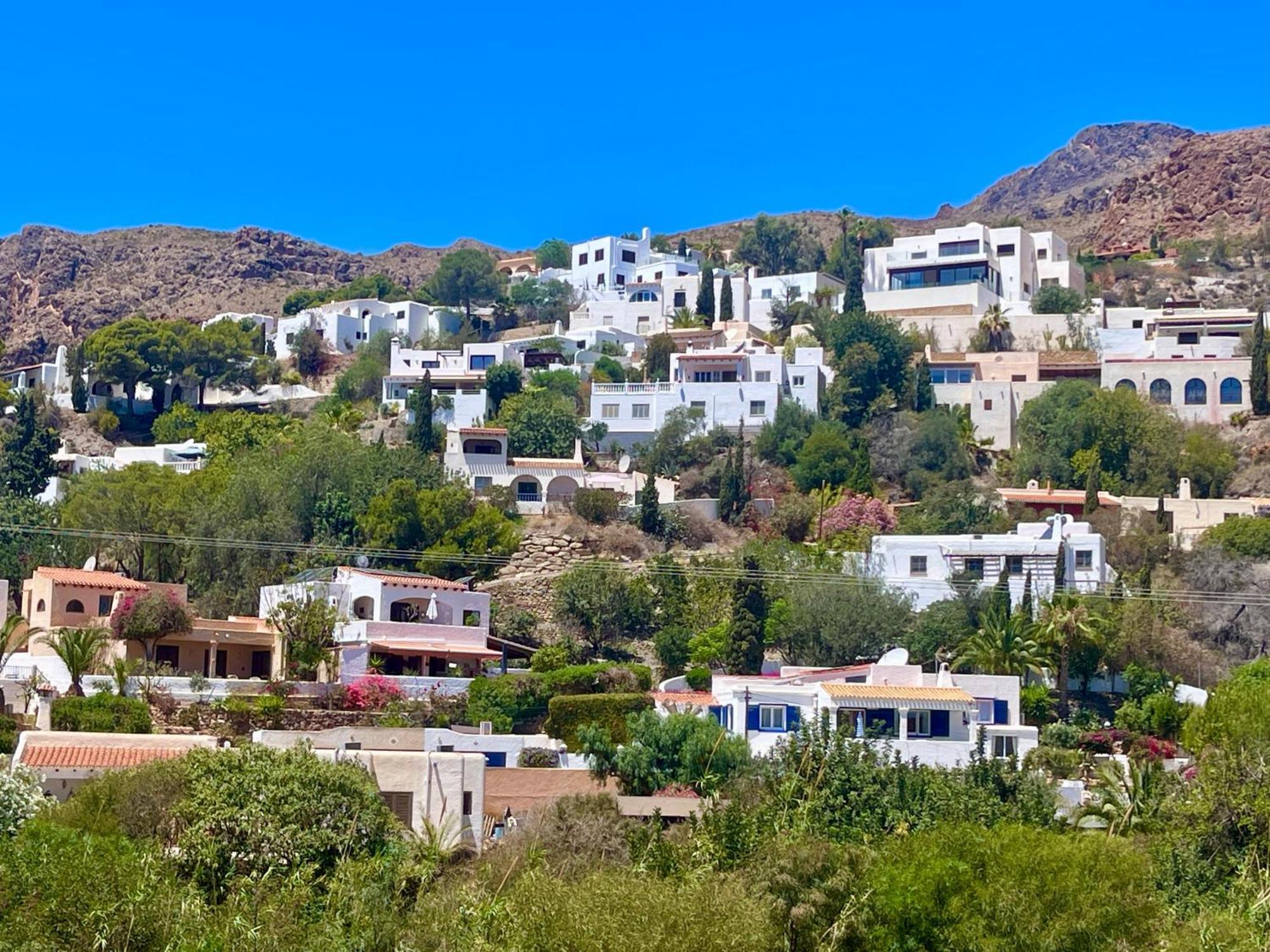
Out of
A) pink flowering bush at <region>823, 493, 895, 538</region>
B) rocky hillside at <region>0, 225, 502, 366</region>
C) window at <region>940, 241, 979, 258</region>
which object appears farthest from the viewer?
rocky hillside at <region>0, 225, 502, 366</region>

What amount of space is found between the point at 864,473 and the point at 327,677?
2803 cm

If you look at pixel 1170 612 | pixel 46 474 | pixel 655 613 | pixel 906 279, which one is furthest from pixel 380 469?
pixel 906 279

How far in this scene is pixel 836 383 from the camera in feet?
279

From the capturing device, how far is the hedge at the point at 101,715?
4747 cm

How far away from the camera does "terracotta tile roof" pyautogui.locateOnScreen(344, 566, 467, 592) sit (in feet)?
201

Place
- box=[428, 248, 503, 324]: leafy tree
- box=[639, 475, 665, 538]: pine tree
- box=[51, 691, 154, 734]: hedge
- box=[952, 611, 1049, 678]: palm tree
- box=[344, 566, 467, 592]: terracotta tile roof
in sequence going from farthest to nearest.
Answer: box=[428, 248, 503, 324]: leafy tree
box=[639, 475, 665, 538]: pine tree
box=[344, 566, 467, 592]: terracotta tile roof
box=[952, 611, 1049, 678]: palm tree
box=[51, 691, 154, 734]: hedge

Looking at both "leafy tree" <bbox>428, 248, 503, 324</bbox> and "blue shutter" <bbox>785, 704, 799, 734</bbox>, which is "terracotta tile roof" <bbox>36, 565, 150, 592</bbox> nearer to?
"blue shutter" <bbox>785, 704, 799, 734</bbox>

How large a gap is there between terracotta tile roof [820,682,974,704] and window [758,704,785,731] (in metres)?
1.33

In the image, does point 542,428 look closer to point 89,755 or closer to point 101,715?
point 101,715

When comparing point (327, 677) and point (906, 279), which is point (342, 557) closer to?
point (327, 677)

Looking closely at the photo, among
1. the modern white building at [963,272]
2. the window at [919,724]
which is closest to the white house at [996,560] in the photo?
the window at [919,724]

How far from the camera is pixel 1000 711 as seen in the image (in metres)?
53.9

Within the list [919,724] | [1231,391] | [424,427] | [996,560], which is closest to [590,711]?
[919,724]

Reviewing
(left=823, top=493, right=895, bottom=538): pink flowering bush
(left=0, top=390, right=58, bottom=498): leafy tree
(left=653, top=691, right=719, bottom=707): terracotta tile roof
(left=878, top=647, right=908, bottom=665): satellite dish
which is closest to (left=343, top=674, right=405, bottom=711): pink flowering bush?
(left=653, top=691, right=719, bottom=707): terracotta tile roof
